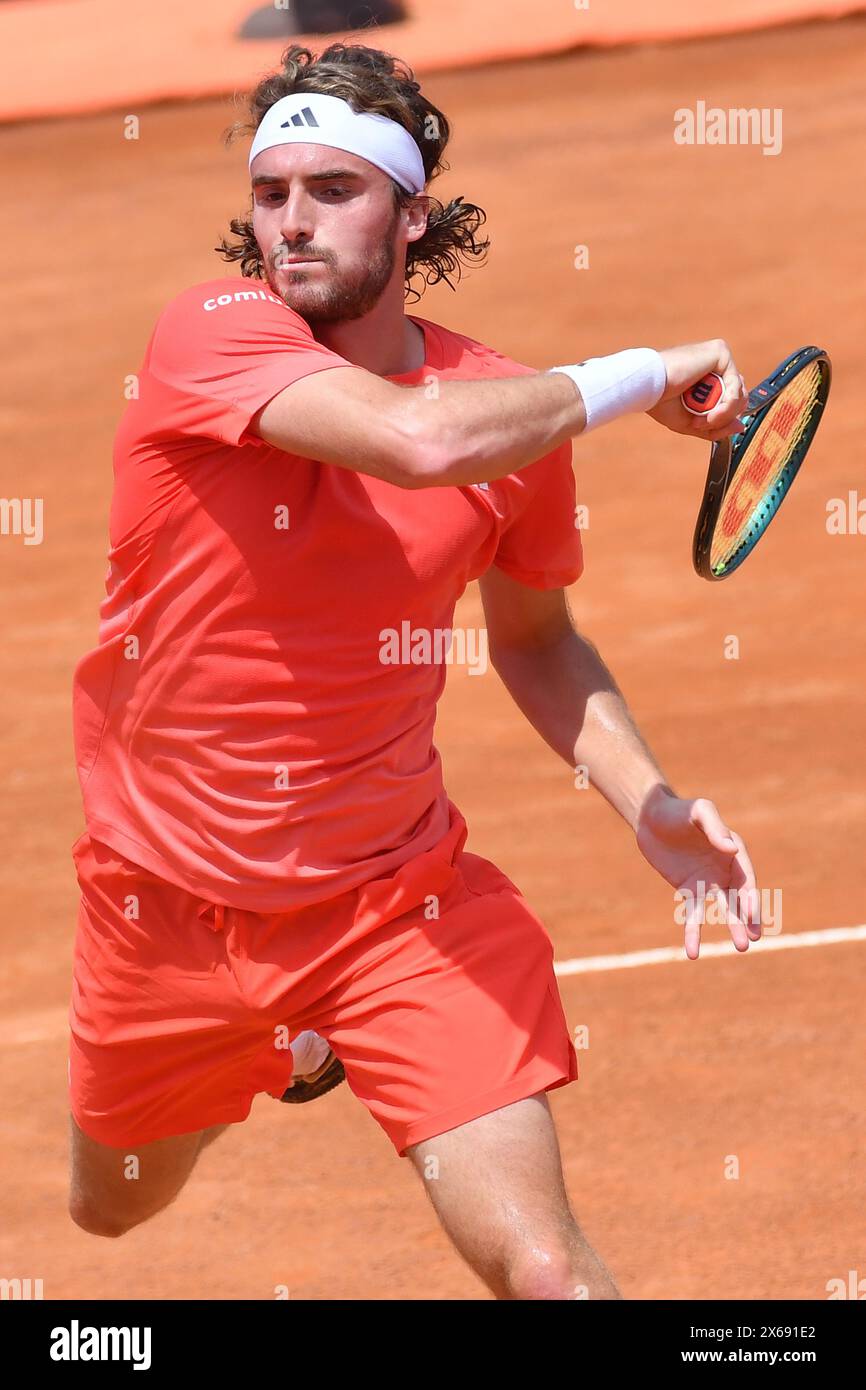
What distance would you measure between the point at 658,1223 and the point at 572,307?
9.91 meters

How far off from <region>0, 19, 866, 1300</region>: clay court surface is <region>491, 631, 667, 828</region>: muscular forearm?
5.81 ft

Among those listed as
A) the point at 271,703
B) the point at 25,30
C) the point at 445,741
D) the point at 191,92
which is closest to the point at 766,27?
the point at 191,92

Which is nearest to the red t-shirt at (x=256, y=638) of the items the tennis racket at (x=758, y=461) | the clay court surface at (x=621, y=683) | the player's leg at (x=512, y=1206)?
the tennis racket at (x=758, y=461)

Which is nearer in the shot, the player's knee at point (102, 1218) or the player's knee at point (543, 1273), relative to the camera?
the player's knee at point (543, 1273)

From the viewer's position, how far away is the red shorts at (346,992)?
14.2 ft

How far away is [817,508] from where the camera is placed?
476 inches

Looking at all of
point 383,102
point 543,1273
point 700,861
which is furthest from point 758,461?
point 543,1273

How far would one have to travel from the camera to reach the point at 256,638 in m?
4.25

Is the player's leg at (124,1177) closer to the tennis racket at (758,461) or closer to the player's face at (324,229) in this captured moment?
the tennis racket at (758,461)

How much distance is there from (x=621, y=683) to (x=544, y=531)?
217 inches

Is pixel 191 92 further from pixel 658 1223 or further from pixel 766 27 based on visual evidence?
pixel 658 1223
